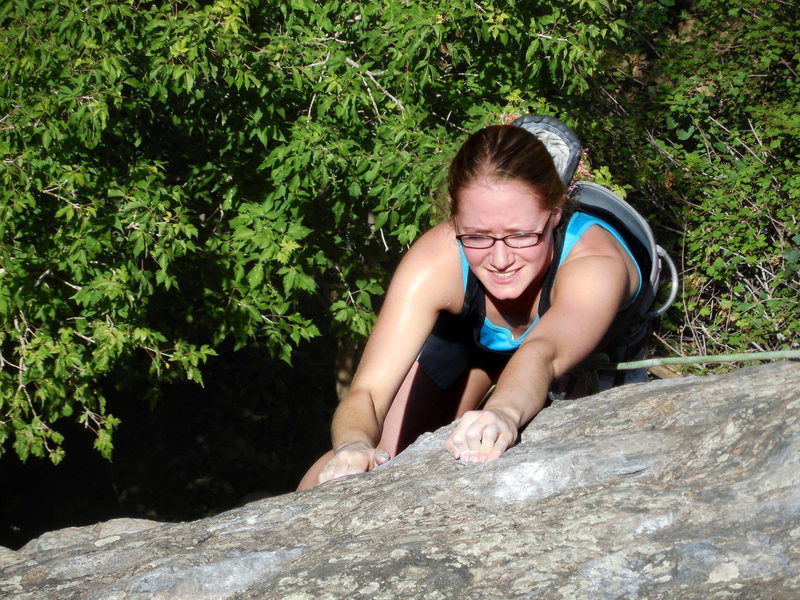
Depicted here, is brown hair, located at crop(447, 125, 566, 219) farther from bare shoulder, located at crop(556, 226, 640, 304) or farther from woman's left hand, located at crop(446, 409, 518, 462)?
woman's left hand, located at crop(446, 409, 518, 462)

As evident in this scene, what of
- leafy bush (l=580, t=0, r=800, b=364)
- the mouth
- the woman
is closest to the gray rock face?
the woman

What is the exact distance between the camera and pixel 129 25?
10.9ft

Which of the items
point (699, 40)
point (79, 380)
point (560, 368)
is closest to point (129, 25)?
point (79, 380)

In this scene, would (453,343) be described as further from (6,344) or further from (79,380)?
(6,344)

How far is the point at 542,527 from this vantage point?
153 centimetres

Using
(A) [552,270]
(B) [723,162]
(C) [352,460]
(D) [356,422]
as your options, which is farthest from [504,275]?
(B) [723,162]

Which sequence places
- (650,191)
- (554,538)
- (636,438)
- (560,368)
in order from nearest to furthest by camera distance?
1. (554,538)
2. (636,438)
3. (560,368)
4. (650,191)

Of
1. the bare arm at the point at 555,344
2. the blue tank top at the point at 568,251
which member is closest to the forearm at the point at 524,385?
the bare arm at the point at 555,344

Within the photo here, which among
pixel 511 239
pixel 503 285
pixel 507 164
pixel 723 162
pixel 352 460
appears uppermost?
pixel 507 164

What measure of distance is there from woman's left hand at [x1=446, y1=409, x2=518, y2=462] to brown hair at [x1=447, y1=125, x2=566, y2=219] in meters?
0.69

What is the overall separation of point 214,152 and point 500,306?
1972 mm

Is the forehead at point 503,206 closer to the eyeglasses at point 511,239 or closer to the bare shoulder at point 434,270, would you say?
the eyeglasses at point 511,239

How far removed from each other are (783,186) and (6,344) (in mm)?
4522

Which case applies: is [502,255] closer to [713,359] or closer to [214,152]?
[713,359]
